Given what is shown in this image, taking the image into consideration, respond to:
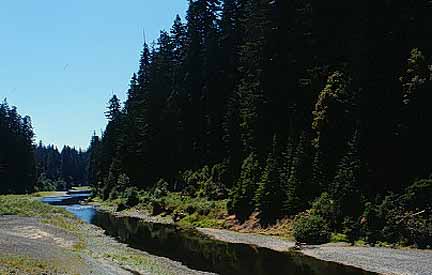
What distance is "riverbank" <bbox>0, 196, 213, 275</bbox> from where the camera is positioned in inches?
1127

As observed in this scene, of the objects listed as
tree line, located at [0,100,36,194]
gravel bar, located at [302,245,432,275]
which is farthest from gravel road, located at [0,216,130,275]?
tree line, located at [0,100,36,194]

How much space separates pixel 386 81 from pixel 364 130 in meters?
4.31

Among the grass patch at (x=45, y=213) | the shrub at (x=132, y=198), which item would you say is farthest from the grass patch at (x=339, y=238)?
the shrub at (x=132, y=198)

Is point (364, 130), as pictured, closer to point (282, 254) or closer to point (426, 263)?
point (282, 254)

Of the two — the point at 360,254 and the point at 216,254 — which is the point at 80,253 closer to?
the point at 216,254

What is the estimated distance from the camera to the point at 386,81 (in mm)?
43188

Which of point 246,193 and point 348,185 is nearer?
point 348,185

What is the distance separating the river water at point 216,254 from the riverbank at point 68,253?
164cm

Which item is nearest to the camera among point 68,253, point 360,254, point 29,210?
point 360,254

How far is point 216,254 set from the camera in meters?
38.2

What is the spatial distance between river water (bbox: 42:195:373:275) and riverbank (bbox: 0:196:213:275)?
1.64 meters

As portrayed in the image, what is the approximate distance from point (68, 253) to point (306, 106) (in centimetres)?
2672

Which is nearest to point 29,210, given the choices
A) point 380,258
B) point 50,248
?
point 50,248

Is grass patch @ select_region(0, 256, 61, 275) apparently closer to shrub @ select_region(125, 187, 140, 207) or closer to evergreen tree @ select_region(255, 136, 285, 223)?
evergreen tree @ select_region(255, 136, 285, 223)
